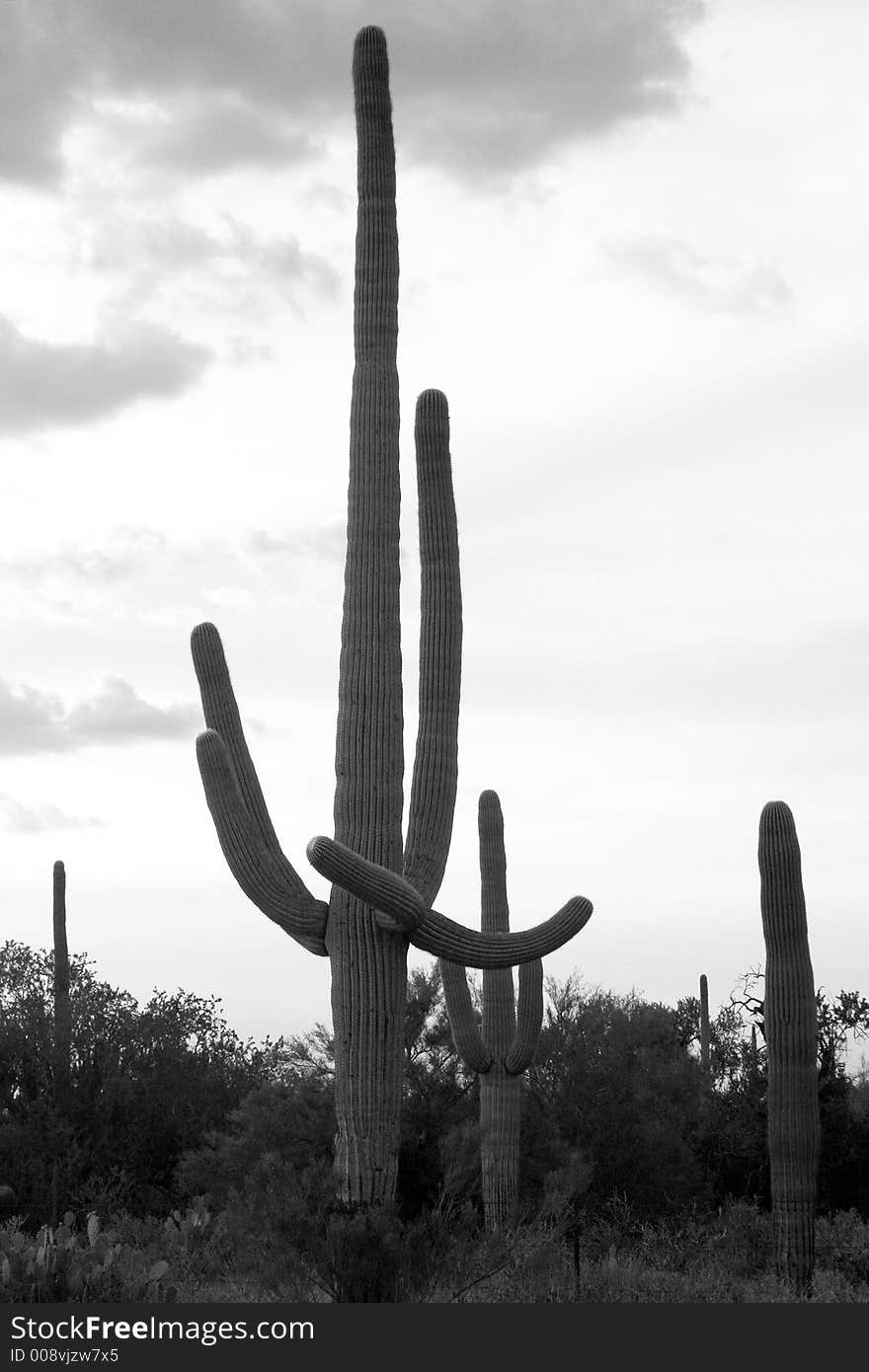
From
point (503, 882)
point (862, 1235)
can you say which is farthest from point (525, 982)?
point (862, 1235)

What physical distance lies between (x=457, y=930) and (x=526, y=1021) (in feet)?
18.7

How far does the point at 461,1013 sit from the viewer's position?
1661 centimetres

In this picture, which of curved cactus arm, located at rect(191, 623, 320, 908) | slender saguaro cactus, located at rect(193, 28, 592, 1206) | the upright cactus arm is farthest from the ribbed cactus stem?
the upright cactus arm

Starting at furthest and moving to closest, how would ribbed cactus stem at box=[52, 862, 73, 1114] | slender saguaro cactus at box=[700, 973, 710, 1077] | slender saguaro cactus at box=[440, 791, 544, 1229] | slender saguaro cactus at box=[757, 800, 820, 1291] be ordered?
slender saguaro cactus at box=[700, 973, 710, 1077] → ribbed cactus stem at box=[52, 862, 73, 1114] → slender saguaro cactus at box=[440, 791, 544, 1229] → slender saguaro cactus at box=[757, 800, 820, 1291]

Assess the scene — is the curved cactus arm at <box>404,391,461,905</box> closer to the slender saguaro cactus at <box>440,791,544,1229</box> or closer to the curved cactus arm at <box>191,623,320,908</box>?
the curved cactus arm at <box>191,623,320,908</box>

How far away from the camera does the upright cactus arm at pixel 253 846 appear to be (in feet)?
38.4

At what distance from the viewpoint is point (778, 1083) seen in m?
13.6

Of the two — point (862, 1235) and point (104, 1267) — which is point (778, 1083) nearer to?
point (862, 1235)

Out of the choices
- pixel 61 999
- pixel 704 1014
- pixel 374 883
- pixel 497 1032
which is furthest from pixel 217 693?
pixel 704 1014

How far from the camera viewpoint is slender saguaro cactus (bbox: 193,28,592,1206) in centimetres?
1155

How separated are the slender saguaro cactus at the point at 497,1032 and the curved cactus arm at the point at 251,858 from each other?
4963 millimetres

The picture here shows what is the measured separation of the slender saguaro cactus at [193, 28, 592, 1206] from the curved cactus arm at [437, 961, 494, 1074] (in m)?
4.44

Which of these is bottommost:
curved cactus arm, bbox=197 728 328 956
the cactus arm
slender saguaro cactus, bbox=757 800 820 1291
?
slender saguaro cactus, bbox=757 800 820 1291

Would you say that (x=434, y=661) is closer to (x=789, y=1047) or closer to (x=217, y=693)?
(x=217, y=693)
